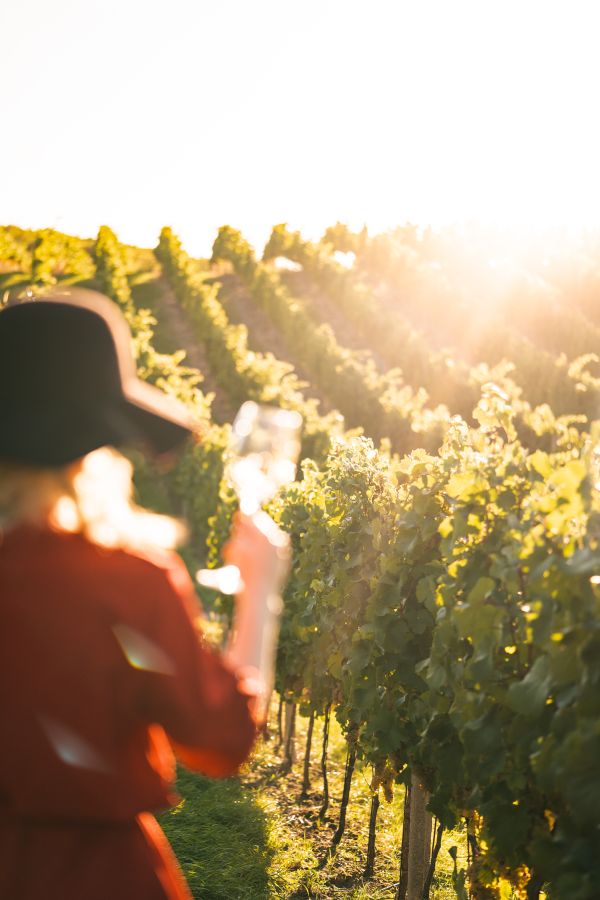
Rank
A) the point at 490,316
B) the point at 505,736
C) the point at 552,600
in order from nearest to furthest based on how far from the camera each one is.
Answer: the point at 552,600 < the point at 505,736 < the point at 490,316

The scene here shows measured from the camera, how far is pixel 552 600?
270 cm

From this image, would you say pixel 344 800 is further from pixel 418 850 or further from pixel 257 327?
pixel 257 327

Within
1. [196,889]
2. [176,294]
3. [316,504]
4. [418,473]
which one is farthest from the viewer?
[176,294]

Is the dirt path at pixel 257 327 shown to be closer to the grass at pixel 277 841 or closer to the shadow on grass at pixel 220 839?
the grass at pixel 277 841

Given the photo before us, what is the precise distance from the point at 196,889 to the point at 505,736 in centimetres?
290

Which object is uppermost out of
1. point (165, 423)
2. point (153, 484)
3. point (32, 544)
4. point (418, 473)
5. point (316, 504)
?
point (165, 423)

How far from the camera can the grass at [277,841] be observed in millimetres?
5391

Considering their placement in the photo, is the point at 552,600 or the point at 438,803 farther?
the point at 438,803

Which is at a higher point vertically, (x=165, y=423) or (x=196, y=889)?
(x=165, y=423)

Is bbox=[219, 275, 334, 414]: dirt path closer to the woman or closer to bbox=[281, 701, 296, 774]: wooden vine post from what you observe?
bbox=[281, 701, 296, 774]: wooden vine post

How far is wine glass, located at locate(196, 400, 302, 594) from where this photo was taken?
1.54m

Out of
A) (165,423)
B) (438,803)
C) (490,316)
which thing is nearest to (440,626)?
(438,803)

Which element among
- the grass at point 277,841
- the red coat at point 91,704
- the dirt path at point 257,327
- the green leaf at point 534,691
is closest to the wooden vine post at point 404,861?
the grass at point 277,841

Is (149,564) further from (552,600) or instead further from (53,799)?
(552,600)
